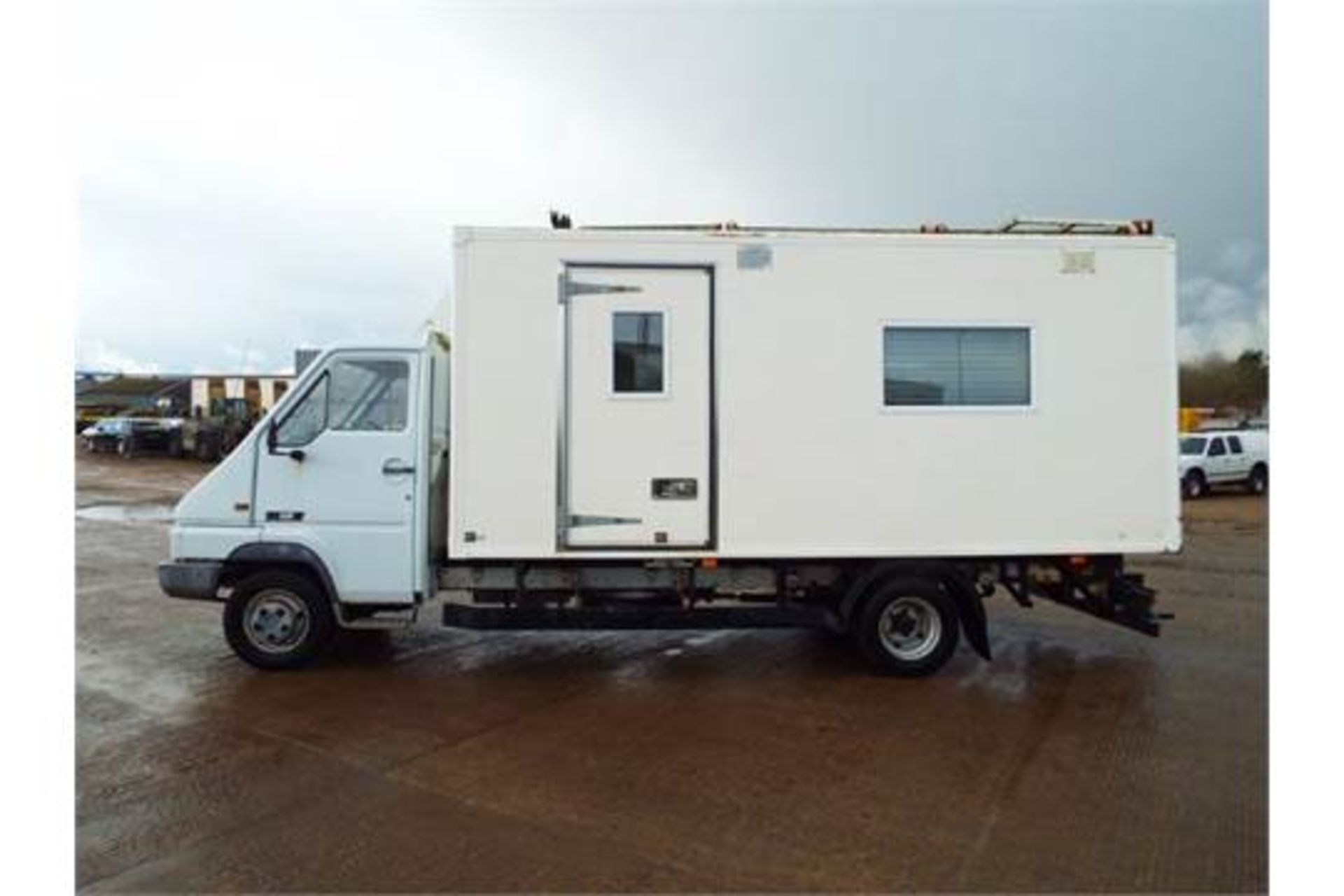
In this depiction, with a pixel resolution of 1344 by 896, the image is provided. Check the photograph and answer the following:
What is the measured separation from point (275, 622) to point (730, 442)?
3.71 metres

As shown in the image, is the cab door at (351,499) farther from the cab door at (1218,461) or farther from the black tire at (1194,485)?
the cab door at (1218,461)

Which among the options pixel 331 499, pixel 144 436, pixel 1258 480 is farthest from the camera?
pixel 144 436

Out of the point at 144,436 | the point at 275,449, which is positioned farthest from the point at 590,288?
the point at 144,436

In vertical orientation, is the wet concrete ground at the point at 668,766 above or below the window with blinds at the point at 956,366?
below

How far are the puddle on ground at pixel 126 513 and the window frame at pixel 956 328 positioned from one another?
47.2ft

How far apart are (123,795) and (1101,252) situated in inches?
273

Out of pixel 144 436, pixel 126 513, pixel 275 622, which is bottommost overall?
pixel 126 513

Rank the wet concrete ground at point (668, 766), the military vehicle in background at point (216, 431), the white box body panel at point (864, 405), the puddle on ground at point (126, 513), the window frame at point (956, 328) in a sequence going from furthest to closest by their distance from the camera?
the military vehicle in background at point (216, 431), the puddle on ground at point (126, 513), the window frame at point (956, 328), the white box body panel at point (864, 405), the wet concrete ground at point (668, 766)

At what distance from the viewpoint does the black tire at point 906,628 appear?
5.54 meters

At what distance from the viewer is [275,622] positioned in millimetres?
5711

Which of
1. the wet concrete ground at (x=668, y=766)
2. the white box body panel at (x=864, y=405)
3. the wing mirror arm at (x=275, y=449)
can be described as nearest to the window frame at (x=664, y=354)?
the white box body panel at (x=864, y=405)

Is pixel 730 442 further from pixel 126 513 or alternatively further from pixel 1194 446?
pixel 1194 446

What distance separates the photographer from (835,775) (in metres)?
4.11

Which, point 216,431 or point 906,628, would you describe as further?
point 216,431
